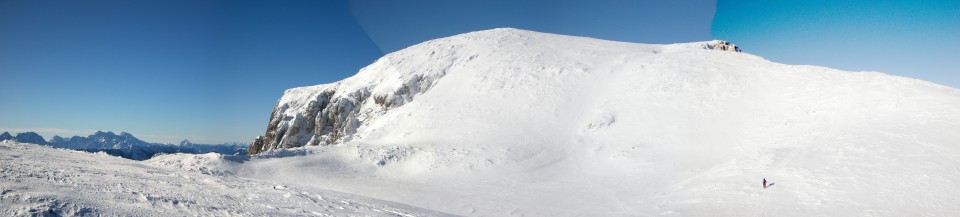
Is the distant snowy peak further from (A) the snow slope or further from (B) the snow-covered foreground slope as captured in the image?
(B) the snow-covered foreground slope

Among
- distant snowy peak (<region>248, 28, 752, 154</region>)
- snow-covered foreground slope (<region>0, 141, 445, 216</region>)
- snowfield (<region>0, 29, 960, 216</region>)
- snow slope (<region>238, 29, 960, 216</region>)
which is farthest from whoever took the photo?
distant snowy peak (<region>248, 28, 752, 154</region>)

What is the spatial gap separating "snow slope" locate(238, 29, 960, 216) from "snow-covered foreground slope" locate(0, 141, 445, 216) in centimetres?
856

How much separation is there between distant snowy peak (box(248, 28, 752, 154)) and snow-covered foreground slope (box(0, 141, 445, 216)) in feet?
98.4

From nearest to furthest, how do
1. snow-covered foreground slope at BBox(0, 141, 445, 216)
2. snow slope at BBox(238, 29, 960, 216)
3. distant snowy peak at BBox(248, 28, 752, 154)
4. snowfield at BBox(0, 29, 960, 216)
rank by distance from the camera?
snow-covered foreground slope at BBox(0, 141, 445, 216), snowfield at BBox(0, 29, 960, 216), snow slope at BBox(238, 29, 960, 216), distant snowy peak at BBox(248, 28, 752, 154)

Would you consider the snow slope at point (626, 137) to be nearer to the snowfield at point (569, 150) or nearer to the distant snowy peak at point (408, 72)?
the snowfield at point (569, 150)

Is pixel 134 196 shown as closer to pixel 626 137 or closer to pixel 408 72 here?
pixel 626 137

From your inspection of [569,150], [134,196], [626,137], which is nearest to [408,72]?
[569,150]

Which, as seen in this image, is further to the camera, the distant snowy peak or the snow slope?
the distant snowy peak

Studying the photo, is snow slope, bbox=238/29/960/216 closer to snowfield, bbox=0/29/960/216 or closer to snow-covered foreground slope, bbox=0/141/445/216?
snowfield, bbox=0/29/960/216

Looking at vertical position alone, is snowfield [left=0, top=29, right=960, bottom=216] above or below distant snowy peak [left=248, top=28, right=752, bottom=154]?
below

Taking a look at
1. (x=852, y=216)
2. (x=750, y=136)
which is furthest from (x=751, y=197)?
(x=750, y=136)

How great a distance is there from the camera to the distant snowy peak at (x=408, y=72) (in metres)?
49.9

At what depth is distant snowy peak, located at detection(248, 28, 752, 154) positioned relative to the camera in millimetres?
49906

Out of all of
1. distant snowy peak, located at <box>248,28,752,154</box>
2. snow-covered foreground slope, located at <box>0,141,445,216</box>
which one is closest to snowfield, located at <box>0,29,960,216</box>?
snow-covered foreground slope, located at <box>0,141,445,216</box>
